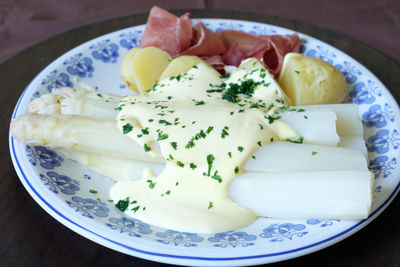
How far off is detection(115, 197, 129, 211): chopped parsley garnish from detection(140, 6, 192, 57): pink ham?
150cm

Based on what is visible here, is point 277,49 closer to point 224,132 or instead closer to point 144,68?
point 144,68

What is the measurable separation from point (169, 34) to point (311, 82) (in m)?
1.18

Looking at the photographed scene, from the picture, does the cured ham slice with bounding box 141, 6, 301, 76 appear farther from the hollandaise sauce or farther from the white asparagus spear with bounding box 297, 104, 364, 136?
the hollandaise sauce

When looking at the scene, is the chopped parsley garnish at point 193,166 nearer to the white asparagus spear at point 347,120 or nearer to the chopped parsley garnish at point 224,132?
the chopped parsley garnish at point 224,132

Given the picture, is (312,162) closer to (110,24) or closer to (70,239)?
(70,239)

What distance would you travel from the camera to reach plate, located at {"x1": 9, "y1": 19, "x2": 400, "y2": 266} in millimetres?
1729

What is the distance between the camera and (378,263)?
1897 millimetres

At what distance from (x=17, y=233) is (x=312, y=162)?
149cm

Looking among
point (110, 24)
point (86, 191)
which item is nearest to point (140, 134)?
point (86, 191)

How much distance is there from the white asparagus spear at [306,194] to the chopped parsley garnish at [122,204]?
1.70 feet

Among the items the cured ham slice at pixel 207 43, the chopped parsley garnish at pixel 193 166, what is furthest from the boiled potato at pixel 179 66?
the chopped parsley garnish at pixel 193 166

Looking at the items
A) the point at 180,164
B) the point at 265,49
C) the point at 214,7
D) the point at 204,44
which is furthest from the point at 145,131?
the point at 214,7

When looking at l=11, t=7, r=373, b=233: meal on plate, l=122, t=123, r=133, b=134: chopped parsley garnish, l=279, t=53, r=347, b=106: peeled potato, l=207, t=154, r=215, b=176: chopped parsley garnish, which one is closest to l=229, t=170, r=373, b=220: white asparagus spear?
l=11, t=7, r=373, b=233: meal on plate

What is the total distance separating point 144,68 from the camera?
2.92m
